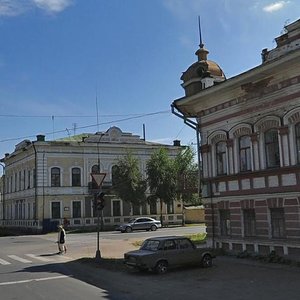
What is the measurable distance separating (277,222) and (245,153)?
11.1ft

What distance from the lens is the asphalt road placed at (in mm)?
12555

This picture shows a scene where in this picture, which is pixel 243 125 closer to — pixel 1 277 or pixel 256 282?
pixel 256 282

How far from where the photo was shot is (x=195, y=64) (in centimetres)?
2394

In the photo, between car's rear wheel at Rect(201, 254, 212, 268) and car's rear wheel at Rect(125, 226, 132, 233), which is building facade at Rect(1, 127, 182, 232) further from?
car's rear wheel at Rect(201, 254, 212, 268)

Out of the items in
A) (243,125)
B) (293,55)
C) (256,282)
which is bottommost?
(256,282)

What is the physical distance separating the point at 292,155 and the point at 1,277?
11541 mm

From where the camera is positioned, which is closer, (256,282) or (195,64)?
(256,282)

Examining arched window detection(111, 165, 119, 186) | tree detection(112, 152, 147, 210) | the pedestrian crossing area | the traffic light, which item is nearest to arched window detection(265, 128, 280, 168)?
the traffic light

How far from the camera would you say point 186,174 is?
170 feet

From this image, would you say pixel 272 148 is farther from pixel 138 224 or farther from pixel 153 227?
pixel 153 227

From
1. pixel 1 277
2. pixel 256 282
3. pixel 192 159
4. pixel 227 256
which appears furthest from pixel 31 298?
pixel 192 159

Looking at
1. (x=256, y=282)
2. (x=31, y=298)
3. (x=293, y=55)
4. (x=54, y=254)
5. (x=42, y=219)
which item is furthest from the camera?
(x=42, y=219)

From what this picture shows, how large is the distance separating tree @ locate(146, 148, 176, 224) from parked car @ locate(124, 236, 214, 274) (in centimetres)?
3458

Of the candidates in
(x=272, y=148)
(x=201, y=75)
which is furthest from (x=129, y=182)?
(x=272, y=148)
